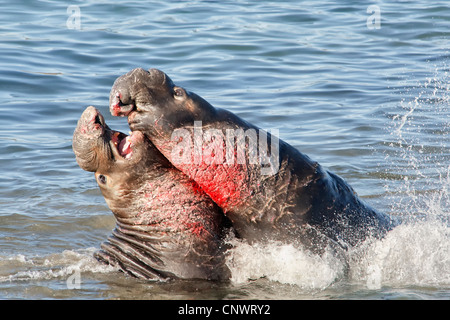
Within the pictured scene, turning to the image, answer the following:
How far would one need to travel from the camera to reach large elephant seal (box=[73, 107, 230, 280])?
5.08m

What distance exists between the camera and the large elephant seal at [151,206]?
5.08 meters

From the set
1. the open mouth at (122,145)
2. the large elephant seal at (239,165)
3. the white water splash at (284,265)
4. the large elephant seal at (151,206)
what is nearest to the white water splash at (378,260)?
the white water splash at (284,265)

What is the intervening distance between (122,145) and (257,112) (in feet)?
21.5

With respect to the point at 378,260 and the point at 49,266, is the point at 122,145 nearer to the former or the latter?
the point at 49,266

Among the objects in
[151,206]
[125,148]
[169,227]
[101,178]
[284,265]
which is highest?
[125,148]

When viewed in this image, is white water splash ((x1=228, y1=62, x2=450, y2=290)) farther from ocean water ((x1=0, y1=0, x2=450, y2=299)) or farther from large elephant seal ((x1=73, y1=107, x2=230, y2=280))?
large elephant seal ((x1=73, y1=107, x2=230, y2=280))

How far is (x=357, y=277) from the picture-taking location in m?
5.70

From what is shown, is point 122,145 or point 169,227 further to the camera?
point 169,227

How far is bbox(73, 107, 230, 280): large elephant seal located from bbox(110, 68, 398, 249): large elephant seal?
0.16 metres

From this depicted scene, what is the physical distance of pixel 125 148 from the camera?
515 cm

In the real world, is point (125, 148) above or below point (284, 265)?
above

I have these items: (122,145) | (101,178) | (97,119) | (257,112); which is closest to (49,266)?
(101,178)

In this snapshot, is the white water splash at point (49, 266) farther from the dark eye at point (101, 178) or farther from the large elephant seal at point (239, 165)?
the large elephant seal at point (239, 165)
